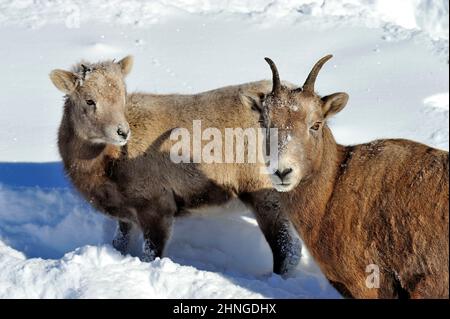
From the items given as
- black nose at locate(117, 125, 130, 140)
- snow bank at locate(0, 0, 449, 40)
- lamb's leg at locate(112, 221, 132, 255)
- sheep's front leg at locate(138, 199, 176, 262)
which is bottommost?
lamb's leg at locate(112, 221, 132, 255)

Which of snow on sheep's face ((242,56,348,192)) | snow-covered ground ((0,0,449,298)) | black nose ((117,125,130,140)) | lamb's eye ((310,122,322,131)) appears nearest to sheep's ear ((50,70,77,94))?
black nose ((117,125,130,140))

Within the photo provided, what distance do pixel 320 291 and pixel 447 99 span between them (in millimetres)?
8340

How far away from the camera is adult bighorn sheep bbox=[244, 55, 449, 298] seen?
6.55 m

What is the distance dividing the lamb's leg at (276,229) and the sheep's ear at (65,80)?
7.85ft

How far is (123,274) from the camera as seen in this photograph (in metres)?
6.94

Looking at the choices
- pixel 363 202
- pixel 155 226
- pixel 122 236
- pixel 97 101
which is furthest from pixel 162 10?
pixel 363 202

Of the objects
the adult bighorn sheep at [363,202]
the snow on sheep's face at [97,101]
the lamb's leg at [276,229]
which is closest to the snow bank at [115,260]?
the lamb's leg at [276,229]

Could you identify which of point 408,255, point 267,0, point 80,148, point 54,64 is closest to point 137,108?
point 80,148

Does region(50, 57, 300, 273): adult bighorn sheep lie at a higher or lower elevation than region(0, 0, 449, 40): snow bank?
higher

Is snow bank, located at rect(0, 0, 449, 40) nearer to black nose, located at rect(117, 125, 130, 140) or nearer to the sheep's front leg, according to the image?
the sheep's front leg

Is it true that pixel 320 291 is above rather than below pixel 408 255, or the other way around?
below

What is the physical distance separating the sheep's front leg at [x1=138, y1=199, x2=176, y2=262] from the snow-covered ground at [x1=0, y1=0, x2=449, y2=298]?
31cm

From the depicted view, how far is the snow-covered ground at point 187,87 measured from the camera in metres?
7.14
